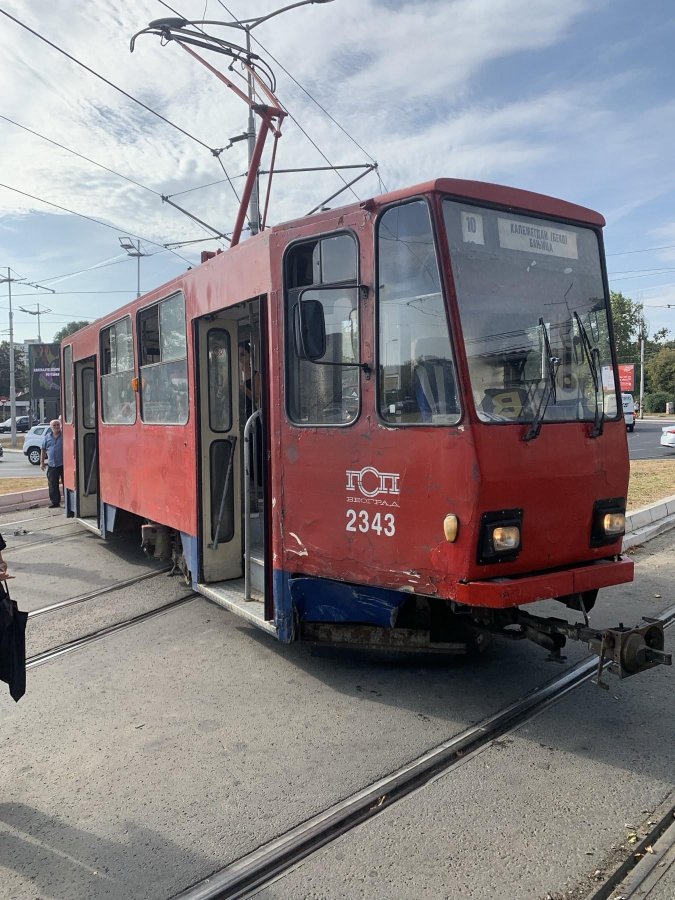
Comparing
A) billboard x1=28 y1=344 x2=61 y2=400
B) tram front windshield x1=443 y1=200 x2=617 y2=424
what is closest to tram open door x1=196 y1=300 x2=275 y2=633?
tram front windshield x1=443 y1=200 x2=617 y2=424

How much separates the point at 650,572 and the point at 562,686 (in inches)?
142

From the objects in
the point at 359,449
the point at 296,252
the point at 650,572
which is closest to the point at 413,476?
the point at 359,449

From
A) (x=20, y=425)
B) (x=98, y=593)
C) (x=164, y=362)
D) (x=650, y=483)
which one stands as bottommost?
(x=98, y=593)

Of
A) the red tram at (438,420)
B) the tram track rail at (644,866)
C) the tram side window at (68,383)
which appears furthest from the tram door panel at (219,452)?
the tram side window at (68,383)

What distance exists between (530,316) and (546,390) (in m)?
0.46

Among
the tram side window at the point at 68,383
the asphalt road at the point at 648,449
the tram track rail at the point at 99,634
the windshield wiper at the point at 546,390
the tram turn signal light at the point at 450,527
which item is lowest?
the tram track rail at the point at 99,634

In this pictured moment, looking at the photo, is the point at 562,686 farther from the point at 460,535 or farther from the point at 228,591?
the point at 228,591

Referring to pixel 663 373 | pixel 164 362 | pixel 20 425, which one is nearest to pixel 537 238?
pixel 164 362

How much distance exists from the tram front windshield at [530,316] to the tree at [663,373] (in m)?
70.7

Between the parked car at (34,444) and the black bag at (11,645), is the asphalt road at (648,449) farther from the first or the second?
the parked car at (34,444)

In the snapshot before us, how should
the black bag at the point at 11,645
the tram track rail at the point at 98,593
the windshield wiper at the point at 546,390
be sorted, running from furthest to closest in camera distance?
the tram track rail at the point at 98,593, the windshield wiper at the point at 546,390, the black bag at the point at 11,645

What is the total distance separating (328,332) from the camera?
14.5 ft

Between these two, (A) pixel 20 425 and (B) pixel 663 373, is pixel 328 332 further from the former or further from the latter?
(B) pixel 663 373

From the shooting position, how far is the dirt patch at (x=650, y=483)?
38.1 feet
